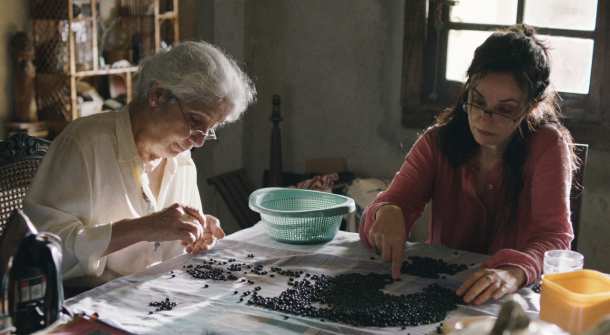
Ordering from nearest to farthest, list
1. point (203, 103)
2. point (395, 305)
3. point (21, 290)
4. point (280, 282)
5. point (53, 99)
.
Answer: point (21, 290)
point (395, 305)
point (280, 282)
point (203, 103)
point (53, 99)

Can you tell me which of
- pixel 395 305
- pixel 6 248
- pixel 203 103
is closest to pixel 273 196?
pixel 203 103

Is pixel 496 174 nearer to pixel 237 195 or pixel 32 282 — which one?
pixel 32 282

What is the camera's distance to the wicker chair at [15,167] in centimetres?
206

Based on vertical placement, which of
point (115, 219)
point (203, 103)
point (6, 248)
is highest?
point (203, 103)

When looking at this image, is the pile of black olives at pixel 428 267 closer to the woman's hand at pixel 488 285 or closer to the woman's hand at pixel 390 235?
the woman's hand at pixel 390 235

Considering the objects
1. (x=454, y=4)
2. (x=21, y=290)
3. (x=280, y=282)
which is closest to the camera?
(x=21, y=290)

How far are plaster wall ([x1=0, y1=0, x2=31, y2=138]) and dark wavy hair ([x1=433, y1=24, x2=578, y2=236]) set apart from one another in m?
2.27

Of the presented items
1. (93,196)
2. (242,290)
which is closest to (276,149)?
(93,196)

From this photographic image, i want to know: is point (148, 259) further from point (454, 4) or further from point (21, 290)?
point (454, 4)

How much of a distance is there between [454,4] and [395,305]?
2593mm

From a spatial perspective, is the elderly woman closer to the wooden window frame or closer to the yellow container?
the yellow container

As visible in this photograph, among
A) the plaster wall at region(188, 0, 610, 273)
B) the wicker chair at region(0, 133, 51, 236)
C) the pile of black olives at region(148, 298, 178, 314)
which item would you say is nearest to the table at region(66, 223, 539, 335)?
the pile of black olives at region(148, 298, 178, 314)

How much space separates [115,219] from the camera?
2.10 meters

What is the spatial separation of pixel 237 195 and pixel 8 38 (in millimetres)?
1800
